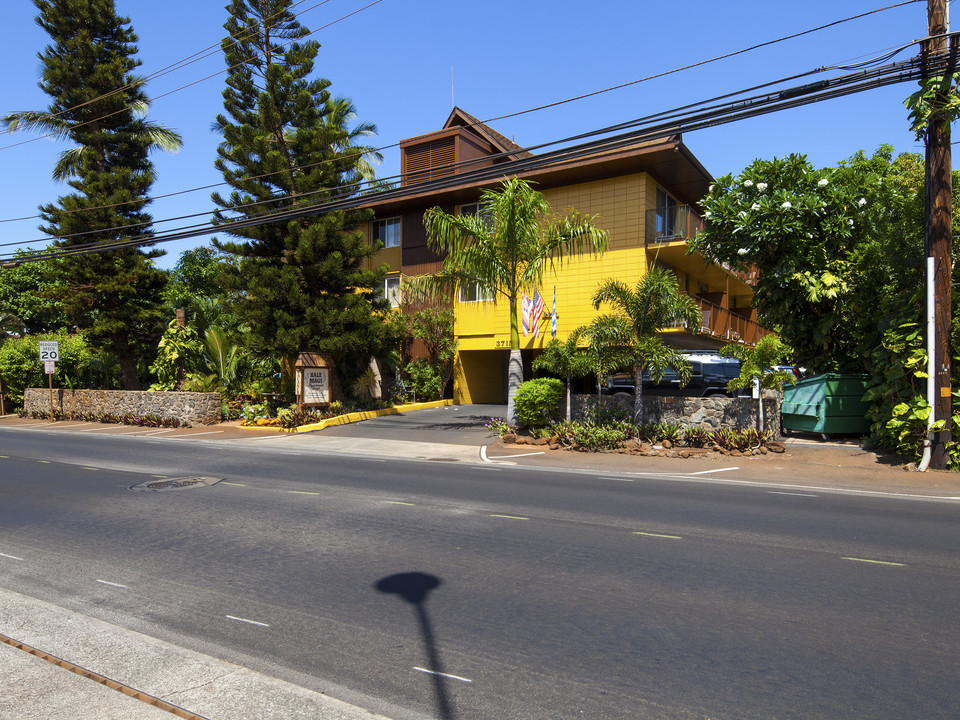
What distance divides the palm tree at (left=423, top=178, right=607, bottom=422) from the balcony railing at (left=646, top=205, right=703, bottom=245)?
6.51m

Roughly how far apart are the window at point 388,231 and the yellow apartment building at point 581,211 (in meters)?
0.05

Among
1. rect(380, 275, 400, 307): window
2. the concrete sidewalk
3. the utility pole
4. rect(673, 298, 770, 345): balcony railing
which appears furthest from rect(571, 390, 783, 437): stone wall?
rect(380, 275, 400, 307): window

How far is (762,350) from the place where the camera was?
15.5 metres

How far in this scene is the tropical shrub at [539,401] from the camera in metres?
17.9

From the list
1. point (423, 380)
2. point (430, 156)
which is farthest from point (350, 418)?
point (430, 156)

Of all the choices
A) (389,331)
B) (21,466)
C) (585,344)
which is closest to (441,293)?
(585,344)

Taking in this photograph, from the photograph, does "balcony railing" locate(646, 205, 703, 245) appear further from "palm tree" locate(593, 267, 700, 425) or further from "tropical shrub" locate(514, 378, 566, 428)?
"tropical shrub" locate(514, 378, 566, 428)

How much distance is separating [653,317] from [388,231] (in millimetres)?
17921

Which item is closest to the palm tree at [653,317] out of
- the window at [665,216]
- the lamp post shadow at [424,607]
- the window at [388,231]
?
the window at [665,216]

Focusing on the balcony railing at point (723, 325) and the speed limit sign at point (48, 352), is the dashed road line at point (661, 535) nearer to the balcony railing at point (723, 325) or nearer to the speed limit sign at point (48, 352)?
the balcony railing at point (723, 325)

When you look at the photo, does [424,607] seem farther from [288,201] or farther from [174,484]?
[288,201]

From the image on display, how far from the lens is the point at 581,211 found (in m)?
25.8

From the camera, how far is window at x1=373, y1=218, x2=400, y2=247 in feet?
101

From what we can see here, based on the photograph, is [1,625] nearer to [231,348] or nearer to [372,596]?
[372,596]
